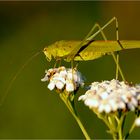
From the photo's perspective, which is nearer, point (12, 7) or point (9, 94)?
point (9, 94)

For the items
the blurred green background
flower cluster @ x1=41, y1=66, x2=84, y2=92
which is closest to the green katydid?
flower cluster @ x1=41, y1=66, x2=84, y2=92

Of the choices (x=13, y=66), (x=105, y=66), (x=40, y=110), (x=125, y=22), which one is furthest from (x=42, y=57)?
(x=125, y=22)

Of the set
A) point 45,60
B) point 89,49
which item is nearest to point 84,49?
point 89,49

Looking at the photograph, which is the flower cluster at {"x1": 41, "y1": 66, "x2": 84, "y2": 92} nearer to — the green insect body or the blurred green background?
the green insect body

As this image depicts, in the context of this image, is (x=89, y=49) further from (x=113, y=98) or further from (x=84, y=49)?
(x=113, y=98)

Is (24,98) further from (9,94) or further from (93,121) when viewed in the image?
(93,121)

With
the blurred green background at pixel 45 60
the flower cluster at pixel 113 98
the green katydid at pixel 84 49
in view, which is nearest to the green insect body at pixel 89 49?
the green katydid at pixel 84 49

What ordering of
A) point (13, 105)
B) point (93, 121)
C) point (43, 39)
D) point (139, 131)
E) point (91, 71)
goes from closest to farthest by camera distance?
1. point (139, 131)
2. point (93, 121)
3. point (13, 105)
4. point (91, 71)
5. point (43, 39)
